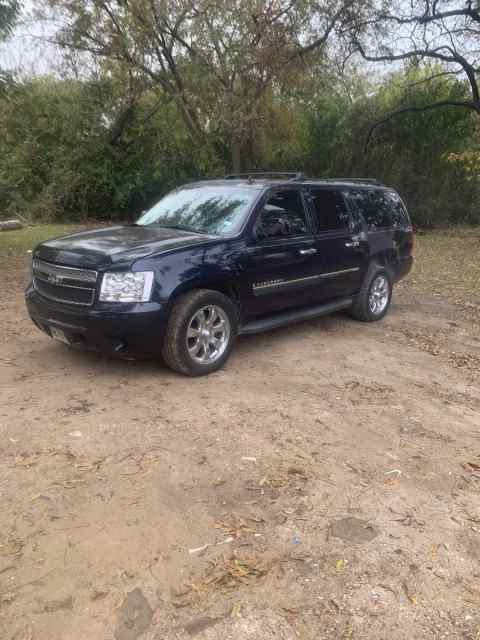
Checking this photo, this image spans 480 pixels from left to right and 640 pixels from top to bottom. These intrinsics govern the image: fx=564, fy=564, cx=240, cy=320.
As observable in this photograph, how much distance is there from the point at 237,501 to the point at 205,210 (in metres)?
3.35

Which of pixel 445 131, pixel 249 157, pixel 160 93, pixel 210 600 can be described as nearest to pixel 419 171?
pixel 445 131

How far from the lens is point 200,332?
193 inches

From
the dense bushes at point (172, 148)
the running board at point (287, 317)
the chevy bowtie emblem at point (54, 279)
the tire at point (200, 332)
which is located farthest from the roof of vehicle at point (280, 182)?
the dense bushes at point (172, 148)

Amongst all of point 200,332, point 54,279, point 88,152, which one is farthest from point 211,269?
point 88,152

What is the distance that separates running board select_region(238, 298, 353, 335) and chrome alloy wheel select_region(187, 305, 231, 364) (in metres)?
0.29

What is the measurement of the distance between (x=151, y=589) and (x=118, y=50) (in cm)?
1735

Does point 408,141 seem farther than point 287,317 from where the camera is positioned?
Yes

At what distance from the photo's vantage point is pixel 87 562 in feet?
8.48

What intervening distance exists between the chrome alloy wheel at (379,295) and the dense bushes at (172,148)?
11.8m

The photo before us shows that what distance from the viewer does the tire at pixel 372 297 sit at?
7.05 meters

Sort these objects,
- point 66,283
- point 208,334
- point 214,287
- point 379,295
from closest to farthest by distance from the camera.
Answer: point 66,283
point 208,334
point 214,287
point 379,295

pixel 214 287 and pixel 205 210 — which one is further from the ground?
pixel 205 210

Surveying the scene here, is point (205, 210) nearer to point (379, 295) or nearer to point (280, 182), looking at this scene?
point (280, 182)

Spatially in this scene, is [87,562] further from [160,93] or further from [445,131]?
[445,131]
